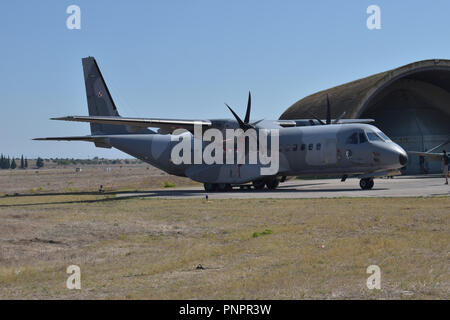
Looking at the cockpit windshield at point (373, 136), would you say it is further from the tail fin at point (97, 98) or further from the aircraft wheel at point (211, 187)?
the tail fin at point (97, 98)

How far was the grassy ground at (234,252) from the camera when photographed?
841cm

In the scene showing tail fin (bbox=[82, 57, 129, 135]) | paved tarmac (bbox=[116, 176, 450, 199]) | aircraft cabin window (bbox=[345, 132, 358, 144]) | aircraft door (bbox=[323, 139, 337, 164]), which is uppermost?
tail fin (bbox=[82, 57, 129, 135])

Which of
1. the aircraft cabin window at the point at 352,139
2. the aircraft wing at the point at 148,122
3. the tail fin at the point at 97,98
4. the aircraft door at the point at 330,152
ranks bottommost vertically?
the aircraft door at the point at 330,152

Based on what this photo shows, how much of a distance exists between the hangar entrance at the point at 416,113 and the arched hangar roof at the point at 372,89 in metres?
0.09

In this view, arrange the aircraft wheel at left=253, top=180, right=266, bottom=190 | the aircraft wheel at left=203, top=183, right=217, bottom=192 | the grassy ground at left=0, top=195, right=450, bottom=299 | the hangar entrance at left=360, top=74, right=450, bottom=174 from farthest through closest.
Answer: the hangar entrance at left=360, top=74, right=450, bottom=174
the aircraft wheel at left=253, top=180, right=266, bottom=190
the aircraft wheel at left=203, top=183, right=217, bottom=192
the grassy ground at left=0, top=195, right=450, bottom=299

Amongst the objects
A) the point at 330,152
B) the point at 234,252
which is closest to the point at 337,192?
the point at 330,152

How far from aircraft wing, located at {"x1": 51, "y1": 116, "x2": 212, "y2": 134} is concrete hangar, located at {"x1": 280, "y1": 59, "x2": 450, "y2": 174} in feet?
69.5

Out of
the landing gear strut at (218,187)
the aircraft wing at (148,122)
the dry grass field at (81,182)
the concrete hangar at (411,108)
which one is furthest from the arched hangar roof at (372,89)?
the aircraft wing at (148,122)

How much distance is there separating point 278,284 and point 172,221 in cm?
895

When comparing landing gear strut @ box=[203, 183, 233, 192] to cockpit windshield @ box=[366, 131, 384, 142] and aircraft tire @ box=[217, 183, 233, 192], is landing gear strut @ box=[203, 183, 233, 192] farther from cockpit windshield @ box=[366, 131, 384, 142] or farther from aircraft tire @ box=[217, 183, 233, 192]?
cockpit windshield @ box=[366, 131, 384, 142]

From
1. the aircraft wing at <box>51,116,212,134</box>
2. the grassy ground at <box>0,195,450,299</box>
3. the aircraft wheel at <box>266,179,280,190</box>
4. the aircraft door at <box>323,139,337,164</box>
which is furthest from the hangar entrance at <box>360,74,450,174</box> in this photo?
the grassy ground at <box>0,195,450,299</box>

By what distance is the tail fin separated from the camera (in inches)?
1373
